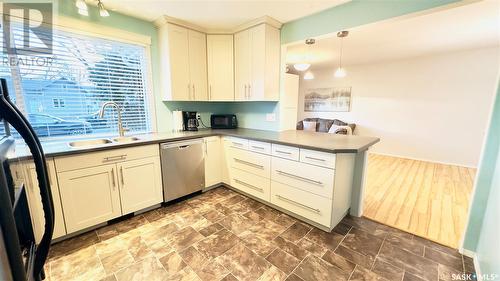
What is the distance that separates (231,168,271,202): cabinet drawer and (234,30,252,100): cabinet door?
44.8 inches

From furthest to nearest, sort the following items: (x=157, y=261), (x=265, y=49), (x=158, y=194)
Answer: (x=265, y=49) → (x=158, y=194) → (x=157, y=261)

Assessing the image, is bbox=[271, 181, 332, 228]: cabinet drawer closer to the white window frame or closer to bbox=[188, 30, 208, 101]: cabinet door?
bbox=[188, 30, 208, 101]: cabinet door

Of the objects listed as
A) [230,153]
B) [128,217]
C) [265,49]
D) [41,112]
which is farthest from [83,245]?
[265,49]

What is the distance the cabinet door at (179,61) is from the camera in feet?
8.78

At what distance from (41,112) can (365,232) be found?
358 centimetres

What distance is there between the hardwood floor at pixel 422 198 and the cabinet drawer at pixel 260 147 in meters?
1.41

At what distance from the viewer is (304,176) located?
2.09m

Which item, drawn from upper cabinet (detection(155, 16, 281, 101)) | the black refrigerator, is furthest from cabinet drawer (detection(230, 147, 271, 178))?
the black refrigerator

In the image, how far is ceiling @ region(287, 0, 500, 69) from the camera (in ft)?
8.11

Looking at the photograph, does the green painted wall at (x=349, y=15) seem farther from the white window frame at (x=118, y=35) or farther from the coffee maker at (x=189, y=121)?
the white window frame at (x=118, y=35)

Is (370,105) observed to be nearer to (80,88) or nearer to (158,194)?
(158,194)

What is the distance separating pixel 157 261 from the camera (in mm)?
1674

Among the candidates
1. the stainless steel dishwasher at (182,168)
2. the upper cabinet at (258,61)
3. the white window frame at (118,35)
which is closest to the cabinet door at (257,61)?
the upper cabinet at (258,61)

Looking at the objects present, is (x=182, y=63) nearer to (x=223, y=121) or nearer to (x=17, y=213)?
(x=223, y=121)
